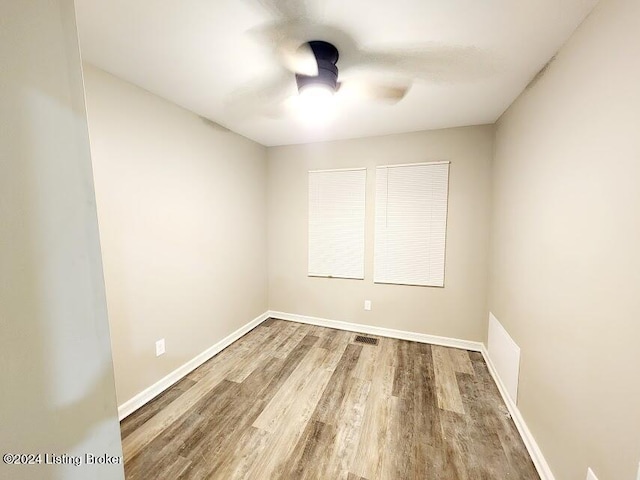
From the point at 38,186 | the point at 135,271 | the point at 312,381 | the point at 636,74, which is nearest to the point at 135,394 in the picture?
the point at 135,271

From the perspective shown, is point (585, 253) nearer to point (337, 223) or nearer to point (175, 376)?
point (337, 223)

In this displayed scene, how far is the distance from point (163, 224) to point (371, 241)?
215 cm

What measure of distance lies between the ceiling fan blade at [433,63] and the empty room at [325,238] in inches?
0.7

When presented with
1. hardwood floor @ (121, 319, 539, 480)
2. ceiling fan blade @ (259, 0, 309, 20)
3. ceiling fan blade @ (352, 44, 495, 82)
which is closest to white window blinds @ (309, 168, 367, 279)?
hardwood floor @ (121, 319, 539, 480)

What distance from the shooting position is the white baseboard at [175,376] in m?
1.84

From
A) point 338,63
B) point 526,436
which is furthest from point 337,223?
point 526,436

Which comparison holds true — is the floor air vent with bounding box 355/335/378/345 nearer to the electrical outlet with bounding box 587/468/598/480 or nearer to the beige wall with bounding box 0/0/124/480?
the electrical outlet with bounding box 587/468/598/480

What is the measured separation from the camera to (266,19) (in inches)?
47.9

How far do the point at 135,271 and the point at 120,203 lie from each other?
1.65ft

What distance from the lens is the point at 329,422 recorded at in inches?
69.9

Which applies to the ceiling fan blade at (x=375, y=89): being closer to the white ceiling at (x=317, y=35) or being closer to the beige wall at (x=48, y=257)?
the white ceiling at (x=317, y=35)

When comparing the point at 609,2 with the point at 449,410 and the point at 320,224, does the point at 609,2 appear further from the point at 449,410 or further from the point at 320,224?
the point at 320,224

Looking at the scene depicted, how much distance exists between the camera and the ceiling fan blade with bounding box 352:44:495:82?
1451 millimetres

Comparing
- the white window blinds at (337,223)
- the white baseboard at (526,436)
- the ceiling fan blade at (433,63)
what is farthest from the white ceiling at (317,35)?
the white baseboard at (526,436)
